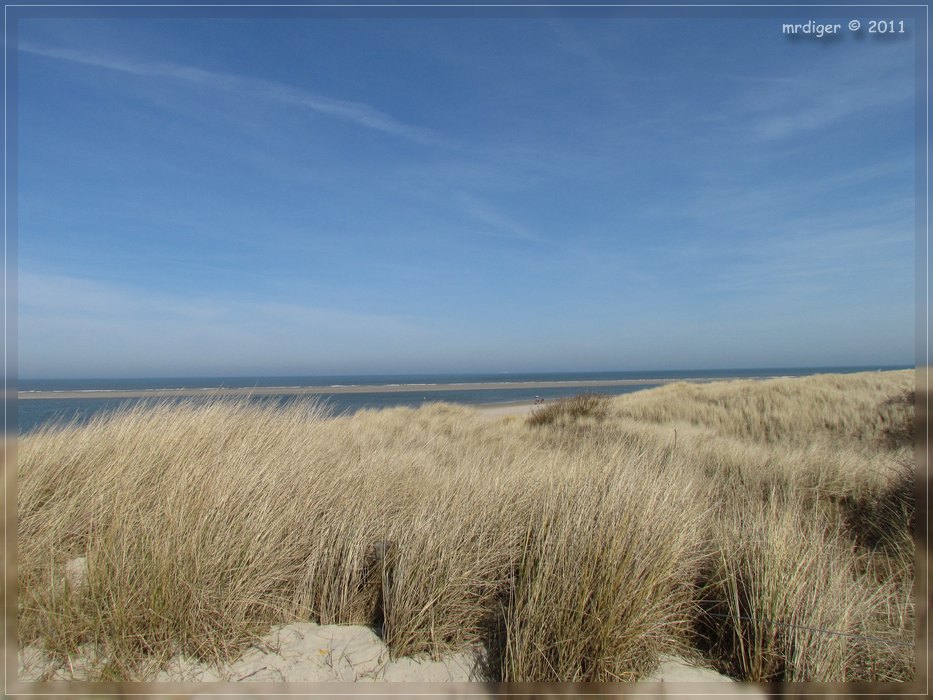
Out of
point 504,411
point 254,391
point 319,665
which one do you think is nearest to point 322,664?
point 319,665

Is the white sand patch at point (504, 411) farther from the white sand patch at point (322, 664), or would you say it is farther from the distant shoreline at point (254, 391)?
the white sand patch at point (322, 664)

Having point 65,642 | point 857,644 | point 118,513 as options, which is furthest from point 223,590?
point 857,644

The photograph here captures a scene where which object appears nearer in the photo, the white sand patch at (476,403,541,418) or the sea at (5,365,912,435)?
the sea at (5,365,912,435)

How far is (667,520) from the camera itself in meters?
3.46

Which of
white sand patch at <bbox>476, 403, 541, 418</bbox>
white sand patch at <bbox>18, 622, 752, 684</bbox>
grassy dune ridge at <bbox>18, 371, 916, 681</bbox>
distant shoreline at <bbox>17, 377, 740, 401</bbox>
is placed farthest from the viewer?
white sand patch at <bbox>476, 403, 541, 418</bbox>

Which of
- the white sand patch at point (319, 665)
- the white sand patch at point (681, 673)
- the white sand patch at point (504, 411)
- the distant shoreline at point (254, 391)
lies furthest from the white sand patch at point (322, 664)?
the white sand patch at point (504, 411)

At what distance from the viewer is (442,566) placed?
3.15 metres

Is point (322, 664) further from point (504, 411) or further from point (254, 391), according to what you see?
point (504, 411)

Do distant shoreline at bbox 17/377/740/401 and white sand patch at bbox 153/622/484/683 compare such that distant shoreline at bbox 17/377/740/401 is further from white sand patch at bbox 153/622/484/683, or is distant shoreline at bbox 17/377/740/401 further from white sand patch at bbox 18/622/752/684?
white sand patch at bbox 153/622/484/683

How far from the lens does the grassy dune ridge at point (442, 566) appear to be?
2.68m

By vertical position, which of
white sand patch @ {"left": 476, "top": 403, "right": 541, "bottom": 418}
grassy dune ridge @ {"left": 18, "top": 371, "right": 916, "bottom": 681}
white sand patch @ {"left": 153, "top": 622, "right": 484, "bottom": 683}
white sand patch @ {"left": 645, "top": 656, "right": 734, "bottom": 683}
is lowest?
white sand patch @ {"left": 476, "top": 403, "right": 541, "bottom": 418}

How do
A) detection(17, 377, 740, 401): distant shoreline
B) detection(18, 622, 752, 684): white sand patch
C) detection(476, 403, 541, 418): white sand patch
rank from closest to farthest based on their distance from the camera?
detection(18, 622, 752, 684): white sand patch < detection(17, 377, 740, 401): distant shoreline < detection(476, 403, 541, 418): white sand patch

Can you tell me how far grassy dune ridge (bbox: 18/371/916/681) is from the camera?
2.68 metres

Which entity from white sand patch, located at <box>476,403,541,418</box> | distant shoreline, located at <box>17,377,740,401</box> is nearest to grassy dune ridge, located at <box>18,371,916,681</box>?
distant shoreline, located at <box>17,377,740,401</box>
